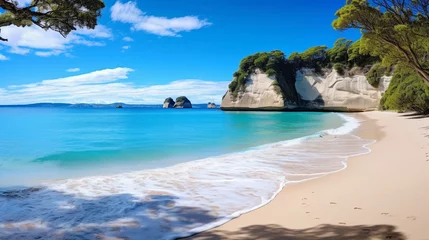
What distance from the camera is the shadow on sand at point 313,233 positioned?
11.0ft

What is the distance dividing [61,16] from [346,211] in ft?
19.7

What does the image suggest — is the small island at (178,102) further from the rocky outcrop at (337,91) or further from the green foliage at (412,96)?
the green foliage at (412,96)

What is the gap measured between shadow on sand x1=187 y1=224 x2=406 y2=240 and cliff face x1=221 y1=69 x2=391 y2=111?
62.5 metres

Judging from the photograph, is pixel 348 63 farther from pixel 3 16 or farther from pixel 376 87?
pixel 3 16

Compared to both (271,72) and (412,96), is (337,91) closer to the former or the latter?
(271,72)

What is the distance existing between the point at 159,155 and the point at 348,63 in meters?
61.3

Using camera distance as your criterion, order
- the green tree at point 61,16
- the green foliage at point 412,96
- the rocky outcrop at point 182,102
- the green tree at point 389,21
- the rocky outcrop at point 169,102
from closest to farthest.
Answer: the green tree at point 61,16
the green tree at point 389,21
the green foliage at point 412,96
the rocky outcrop at point 182,102
the rocky outcrop at point 169,102

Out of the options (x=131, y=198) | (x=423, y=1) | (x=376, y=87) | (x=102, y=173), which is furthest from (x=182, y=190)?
(x=376, y=87)

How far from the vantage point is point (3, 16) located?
233 inches

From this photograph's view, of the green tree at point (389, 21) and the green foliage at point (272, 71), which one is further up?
the green foliage at point (272, 71)

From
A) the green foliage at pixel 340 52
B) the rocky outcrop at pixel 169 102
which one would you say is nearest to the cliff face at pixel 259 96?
the green foliage at pixel 340 52

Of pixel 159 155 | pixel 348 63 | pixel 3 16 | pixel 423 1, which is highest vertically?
pixel 348 63

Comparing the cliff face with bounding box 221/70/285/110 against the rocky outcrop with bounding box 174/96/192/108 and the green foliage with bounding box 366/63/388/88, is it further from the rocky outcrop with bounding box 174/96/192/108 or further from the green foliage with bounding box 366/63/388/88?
the rocky outcrop with bounding box 174/96/192/108

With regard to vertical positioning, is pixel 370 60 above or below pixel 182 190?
above
